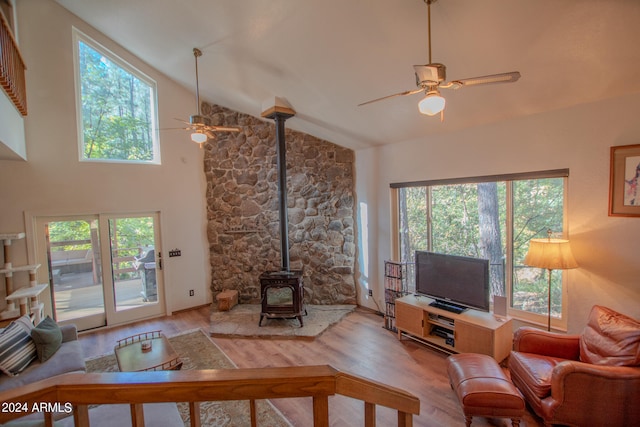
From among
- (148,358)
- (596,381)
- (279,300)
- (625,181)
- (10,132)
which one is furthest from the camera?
(279,300)

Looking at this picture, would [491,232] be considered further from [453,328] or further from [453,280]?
[453,328]

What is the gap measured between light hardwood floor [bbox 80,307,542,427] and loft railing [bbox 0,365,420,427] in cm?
206

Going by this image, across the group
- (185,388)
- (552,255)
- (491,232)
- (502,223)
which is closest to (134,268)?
(185,388)

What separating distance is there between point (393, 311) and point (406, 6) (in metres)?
3.65

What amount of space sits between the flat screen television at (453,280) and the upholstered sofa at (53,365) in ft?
12.7

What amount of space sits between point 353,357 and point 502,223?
2.44 m

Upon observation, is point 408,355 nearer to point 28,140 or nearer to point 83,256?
point 83,256

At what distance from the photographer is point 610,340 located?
7.75 feet

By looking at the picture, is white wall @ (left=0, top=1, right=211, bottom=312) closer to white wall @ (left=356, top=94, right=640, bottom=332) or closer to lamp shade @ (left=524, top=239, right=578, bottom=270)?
white wall @ (left=356, top=94, right=640, bottom=332)

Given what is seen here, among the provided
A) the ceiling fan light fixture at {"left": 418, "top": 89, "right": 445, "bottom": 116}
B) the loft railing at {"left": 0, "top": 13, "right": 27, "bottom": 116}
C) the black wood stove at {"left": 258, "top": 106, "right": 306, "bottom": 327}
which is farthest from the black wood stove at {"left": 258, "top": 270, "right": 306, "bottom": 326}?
the loft railing at {"left": 0, "top": 13, "right": 27, "bottom": 116}

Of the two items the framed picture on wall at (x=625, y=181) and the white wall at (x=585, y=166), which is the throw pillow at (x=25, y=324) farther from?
the framed picture on wall at (x=625, y=181)

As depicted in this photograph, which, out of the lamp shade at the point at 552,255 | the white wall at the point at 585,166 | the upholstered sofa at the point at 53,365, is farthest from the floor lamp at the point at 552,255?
the upholstered sofa at the point at 53,365

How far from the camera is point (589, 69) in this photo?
244 centimetres

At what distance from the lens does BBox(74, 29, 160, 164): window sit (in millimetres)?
4566
